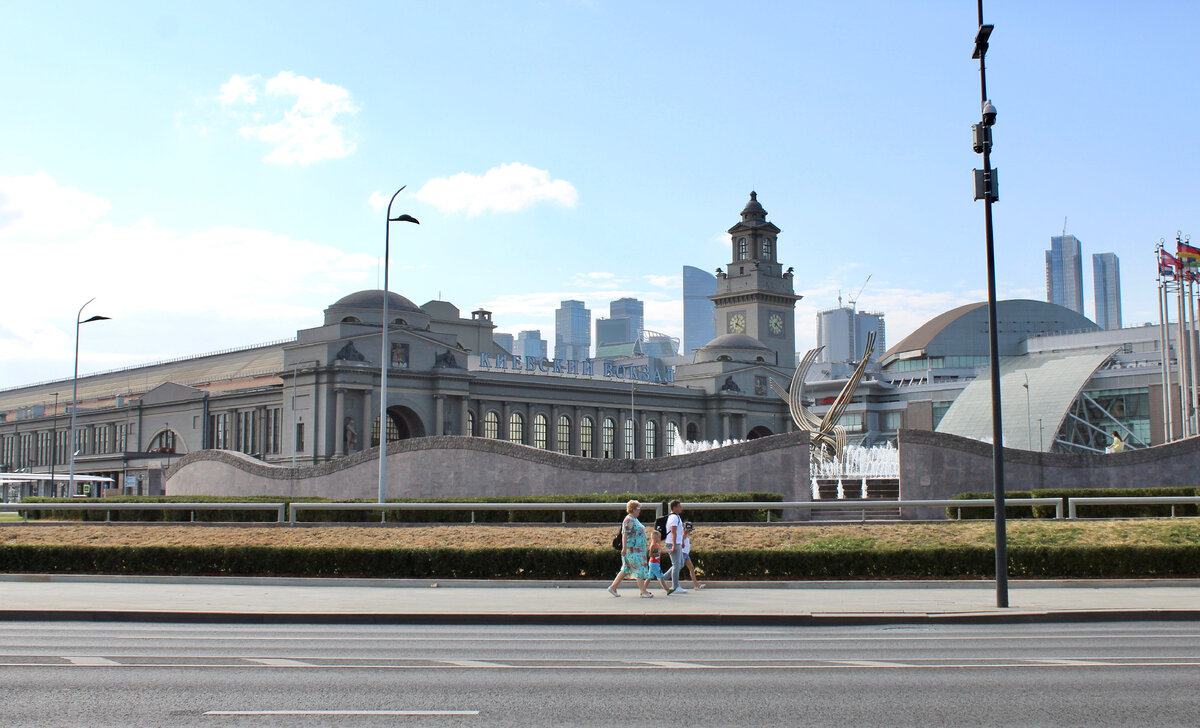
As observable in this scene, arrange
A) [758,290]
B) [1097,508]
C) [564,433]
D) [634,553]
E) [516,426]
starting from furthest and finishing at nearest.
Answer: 1. [758,290]
2. [564,433]
3. [516,426]
4. [1097,508]
5. [634,553]

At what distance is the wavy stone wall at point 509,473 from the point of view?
142 feet

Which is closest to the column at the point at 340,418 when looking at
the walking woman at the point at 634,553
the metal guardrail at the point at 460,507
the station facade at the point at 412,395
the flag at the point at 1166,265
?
the station facade at the point at 412,395

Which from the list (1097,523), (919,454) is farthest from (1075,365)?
(1097,523)

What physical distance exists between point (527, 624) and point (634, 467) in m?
25.2

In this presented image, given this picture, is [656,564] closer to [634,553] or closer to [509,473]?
[634,553]

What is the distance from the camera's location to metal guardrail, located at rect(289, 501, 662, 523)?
32.4 metres

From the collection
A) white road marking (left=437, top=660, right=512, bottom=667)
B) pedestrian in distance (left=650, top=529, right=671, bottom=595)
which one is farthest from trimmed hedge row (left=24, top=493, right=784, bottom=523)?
white road marking (left=437, top=660, right=512, bottom=667)

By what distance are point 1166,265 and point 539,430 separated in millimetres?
65626

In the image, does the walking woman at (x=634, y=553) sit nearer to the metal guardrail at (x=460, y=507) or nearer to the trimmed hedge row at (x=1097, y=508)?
the metal guardrail at (x=460, y=507)

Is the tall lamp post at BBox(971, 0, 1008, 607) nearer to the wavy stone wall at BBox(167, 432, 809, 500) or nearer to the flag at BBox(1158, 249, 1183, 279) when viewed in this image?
the wavy stone wall at BBox(167, 432, 809, 500)

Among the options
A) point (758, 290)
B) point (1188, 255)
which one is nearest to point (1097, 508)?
point (1188, 255)

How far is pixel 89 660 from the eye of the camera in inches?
551

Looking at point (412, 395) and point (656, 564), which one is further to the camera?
point (412, 395)

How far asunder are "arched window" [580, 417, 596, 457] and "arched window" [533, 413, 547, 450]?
4587 millimetres
